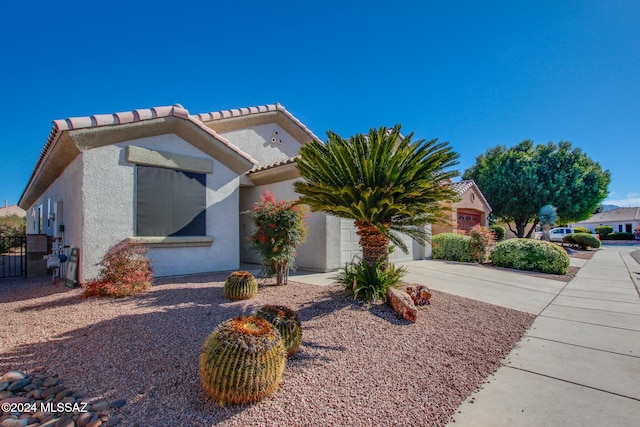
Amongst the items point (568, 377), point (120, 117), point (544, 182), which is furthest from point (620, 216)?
point (120, 117)

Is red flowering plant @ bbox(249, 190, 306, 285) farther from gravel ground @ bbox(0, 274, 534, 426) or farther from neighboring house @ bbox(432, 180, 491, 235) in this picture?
neighboring house @ bbox(432, 180, 491, 235)

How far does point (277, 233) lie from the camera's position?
23.2ft

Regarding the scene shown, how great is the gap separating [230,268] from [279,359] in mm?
6926

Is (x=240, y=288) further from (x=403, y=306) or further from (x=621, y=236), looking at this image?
(x=621, y=236)

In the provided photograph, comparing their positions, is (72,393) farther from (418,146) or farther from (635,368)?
A: (635,368)

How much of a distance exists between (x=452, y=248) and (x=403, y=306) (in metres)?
10.0

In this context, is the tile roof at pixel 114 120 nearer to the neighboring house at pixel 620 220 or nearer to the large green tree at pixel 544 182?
the large green tree at pixel 544 182

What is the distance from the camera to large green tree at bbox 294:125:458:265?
5.14 metres

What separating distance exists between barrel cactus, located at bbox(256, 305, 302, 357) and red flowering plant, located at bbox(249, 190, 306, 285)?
10.7ft

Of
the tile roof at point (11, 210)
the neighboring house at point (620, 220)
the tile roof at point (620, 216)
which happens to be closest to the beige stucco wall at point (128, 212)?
the tile roof at point (11, 210)

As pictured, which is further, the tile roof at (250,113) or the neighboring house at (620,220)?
the neighboring house at (620,220)

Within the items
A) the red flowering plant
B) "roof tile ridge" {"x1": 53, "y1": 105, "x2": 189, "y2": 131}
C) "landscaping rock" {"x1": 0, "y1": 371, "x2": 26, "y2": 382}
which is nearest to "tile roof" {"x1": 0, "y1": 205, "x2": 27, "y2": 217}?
"roof tile ridge" {"x1": 53, "y1": 105, "x2": 189, "y2": 131}

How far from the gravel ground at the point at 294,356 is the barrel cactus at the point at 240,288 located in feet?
0.73

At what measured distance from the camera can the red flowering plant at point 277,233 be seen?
7.07 metres
